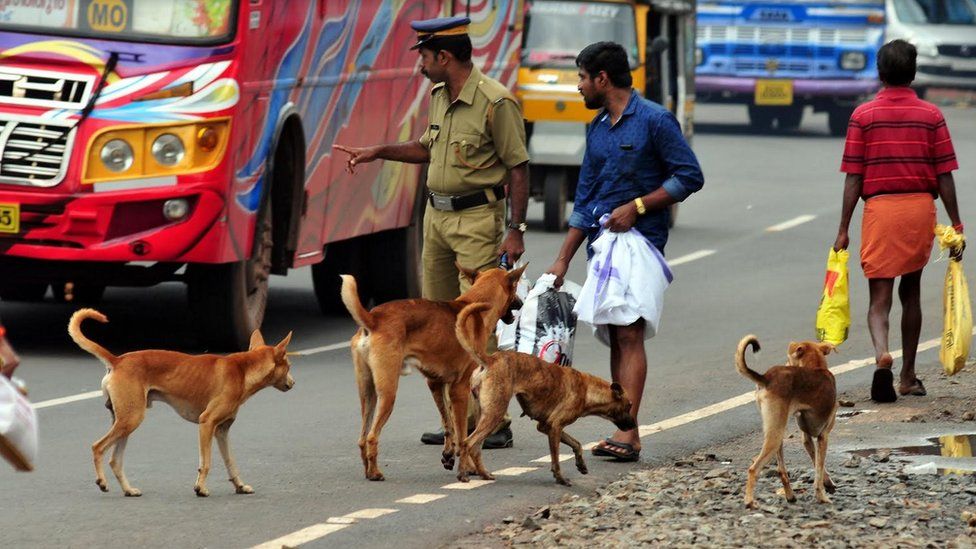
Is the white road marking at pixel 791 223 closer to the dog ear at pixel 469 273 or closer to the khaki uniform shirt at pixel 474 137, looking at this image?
the khaki uniform shirt at pixel 474 137

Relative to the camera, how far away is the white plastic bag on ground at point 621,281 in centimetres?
902

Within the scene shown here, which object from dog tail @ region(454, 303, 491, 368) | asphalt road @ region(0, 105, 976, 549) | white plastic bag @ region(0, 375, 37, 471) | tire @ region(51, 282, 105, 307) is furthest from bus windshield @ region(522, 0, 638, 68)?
white plastic bag @ region(0, 375, 37, 471)

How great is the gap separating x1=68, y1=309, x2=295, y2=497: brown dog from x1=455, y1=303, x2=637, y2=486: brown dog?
2.64 feet

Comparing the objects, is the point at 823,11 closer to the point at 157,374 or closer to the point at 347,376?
→ the point at 347,376

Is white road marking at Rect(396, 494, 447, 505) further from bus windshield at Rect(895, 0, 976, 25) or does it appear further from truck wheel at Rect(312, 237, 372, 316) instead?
bus windshield at Rect(895, 0, 976, 25)

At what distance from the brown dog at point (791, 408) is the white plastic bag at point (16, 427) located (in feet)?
9.31

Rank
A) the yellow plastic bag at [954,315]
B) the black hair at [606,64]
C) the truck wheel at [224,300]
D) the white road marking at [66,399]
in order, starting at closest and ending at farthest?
1. the black hair at [606,64]
2. the white road marking at [66,399]
3. the yellow plastic bag at [954,315]
4. the truck wheel at [224,300]

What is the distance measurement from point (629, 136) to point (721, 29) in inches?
948

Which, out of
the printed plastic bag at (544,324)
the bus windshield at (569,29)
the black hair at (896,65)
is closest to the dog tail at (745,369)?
the printed plastic bag at (544,324)

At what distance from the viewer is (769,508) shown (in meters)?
7.88

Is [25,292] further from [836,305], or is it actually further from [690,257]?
[690,257]

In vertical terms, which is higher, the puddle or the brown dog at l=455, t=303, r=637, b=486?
the brown dog at l=455, t=303, r=637, b=486

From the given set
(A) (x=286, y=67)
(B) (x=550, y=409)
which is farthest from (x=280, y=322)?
(B) (x=550, y=409)

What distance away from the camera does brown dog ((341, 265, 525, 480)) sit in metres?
8.48
